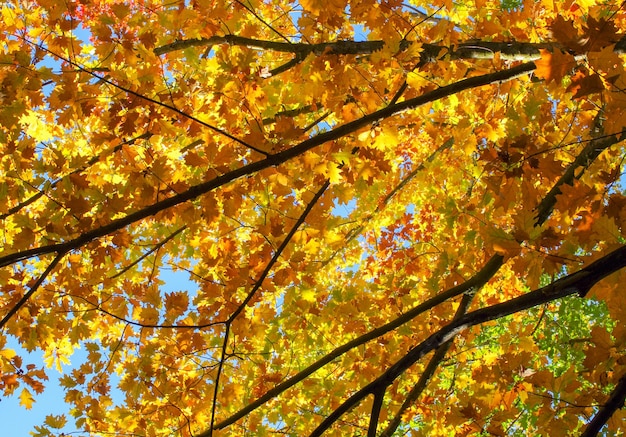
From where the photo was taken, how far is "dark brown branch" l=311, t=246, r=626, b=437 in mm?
1518

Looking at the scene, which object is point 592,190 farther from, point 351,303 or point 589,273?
point 351,303

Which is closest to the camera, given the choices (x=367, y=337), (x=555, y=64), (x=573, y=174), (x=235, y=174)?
(x=555, y=64)

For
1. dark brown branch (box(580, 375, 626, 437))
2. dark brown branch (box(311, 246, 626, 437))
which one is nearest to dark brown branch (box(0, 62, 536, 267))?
dark brown branch (box(311, 246, 626, 437))

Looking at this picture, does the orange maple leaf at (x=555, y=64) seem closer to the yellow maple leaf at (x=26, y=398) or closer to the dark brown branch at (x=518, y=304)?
the dark brown branch at (x=518, y=304)

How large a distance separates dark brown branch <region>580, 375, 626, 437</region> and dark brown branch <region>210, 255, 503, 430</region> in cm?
125

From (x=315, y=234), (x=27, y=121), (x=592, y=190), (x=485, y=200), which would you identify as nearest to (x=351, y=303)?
(x=315, y=234)

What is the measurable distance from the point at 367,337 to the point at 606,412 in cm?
138

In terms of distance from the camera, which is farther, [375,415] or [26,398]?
[26,398]

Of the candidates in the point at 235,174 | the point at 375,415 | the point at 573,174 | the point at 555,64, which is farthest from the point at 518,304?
the point at 573,174

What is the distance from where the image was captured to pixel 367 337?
9.29 feet

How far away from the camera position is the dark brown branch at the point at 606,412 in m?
1.59

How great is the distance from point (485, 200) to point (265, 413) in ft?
9.44

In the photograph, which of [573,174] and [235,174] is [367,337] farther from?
[573,174]

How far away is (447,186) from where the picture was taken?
710 cm
